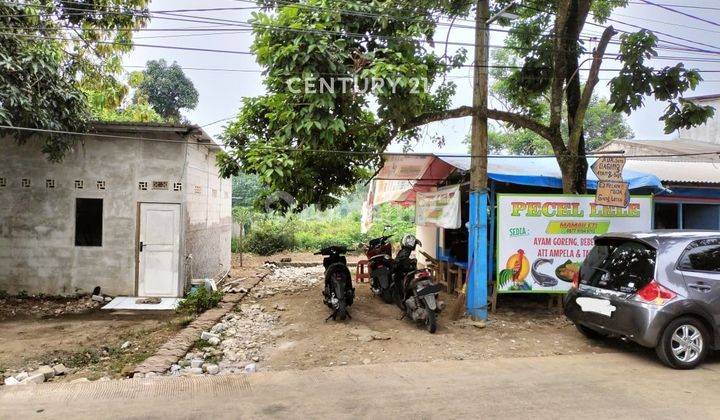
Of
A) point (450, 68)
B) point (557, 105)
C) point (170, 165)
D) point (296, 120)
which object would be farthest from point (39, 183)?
point (557, 105)

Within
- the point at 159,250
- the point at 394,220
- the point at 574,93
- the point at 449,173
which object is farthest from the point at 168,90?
the point at 574,93

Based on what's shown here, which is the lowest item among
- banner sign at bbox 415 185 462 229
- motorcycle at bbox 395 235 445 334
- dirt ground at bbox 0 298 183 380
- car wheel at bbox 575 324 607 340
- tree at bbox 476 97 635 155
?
dirt ground at bbox 0 298 183 380

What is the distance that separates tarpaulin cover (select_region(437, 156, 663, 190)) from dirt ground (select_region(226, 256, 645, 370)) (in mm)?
2292

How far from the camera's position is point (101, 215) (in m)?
9.78

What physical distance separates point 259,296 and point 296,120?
14.8 ft

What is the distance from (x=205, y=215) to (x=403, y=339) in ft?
22.1

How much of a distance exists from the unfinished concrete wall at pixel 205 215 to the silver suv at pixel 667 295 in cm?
780

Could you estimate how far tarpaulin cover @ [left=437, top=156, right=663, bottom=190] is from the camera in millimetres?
8398

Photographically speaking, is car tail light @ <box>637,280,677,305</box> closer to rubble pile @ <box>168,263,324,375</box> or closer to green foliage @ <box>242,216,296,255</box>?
rubble pile @ <box>168,263,324,375</box>

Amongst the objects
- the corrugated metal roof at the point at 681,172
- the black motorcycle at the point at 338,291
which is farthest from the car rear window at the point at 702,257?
the corrugated metal roof at the point at 681,172

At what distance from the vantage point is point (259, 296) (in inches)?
389

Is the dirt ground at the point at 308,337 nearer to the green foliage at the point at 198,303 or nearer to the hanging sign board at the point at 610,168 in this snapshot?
the green foliage at the point at 198,303

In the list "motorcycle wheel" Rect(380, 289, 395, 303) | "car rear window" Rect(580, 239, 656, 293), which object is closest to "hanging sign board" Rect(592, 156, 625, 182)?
"car rear window" Rect(580, 239, 656, 293)

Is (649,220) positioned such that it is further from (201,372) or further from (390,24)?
(201,372)
